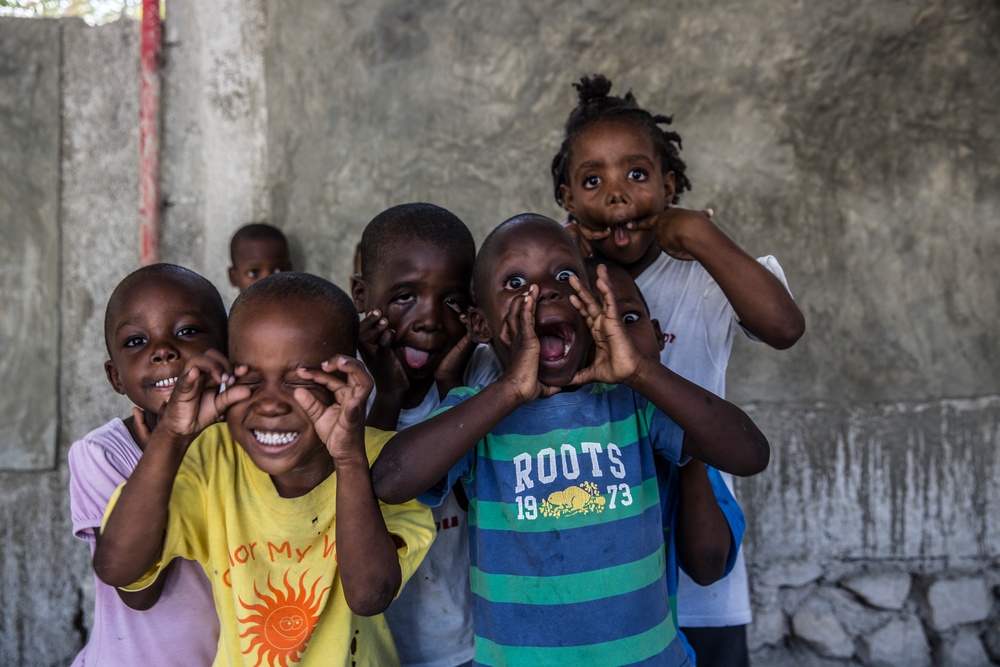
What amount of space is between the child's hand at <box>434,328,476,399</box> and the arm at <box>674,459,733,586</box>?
20.4 inches

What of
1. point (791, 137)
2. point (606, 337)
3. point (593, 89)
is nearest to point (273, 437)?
point (606, 337)

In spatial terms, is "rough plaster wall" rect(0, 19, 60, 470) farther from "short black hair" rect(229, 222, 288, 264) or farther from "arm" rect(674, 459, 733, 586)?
"arm" rect(674, 459, 733, 586)

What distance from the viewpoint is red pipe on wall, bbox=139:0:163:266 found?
3225 millimetres

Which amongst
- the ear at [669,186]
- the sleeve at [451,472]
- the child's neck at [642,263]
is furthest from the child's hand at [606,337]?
the ear at [669,186]

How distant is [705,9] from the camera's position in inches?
116

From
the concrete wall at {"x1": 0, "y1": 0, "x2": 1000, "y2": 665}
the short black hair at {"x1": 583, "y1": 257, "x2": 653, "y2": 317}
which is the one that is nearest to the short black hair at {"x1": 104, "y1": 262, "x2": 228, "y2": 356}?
the short black hair at {"x1": 583, "y1": 257, "x2": 653, "y2": 317}

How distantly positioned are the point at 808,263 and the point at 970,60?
0.88 meters

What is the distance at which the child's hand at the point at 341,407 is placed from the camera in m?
1.40

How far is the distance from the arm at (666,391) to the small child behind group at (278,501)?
425mm

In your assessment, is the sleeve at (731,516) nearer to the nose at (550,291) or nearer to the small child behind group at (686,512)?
the small child behind group at (686,512)

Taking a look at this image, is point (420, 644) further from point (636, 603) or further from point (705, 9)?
Answer: point (705, 9)

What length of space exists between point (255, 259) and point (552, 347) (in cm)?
194

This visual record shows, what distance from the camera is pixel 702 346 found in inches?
76.4

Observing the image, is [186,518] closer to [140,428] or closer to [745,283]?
[140,428]
